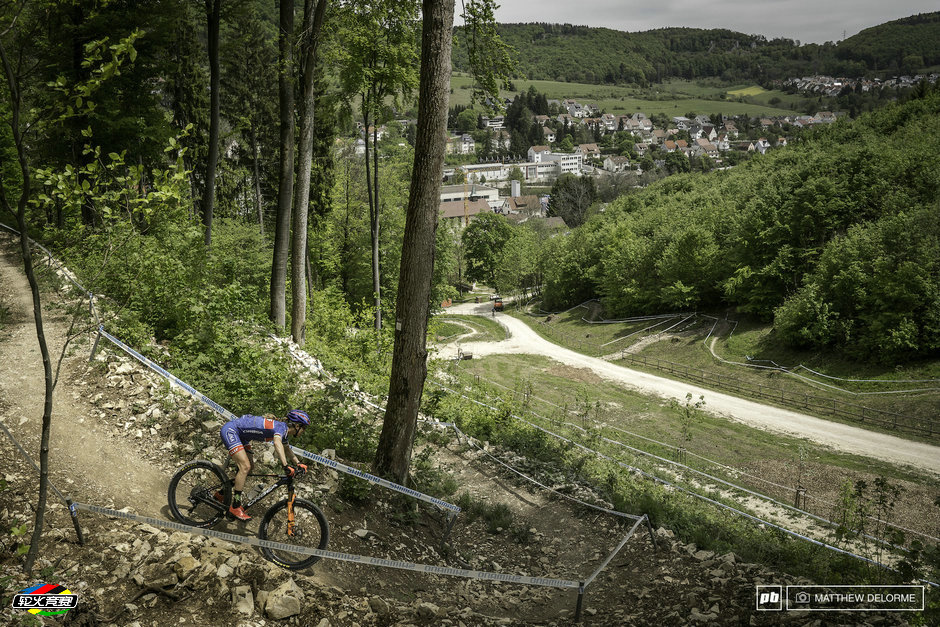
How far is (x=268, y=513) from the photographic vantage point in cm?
536

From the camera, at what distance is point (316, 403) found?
8008 mm

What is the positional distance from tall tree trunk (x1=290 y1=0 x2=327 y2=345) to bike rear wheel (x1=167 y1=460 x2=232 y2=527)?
6.96 metres

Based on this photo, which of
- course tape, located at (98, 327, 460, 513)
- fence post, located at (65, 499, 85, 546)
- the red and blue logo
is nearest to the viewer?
the red and blue logo

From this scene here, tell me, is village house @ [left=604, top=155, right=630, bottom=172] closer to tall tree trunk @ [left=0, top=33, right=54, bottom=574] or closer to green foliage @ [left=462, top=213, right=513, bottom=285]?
green foliage @ [left=462, top=213, right=513, bottom=285]

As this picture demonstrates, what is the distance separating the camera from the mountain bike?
5.28m

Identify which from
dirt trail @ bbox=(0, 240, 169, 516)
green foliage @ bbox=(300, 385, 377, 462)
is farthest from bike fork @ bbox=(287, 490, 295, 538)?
green foliage @ bbox=(300, 385, 377, 462)

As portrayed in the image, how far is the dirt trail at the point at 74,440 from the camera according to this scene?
550 cm

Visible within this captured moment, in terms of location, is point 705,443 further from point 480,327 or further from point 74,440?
point 480,327

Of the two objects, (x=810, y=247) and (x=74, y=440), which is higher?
(x=810, y=247)

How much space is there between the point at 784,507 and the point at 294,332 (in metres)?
13.0

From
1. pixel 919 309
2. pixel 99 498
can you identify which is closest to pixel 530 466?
pixel 99 498

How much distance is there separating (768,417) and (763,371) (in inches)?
243

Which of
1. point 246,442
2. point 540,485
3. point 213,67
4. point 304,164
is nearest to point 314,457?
point 246,442

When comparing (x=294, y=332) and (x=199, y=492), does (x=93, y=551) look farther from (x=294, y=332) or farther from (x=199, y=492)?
(x=294, y=332)
